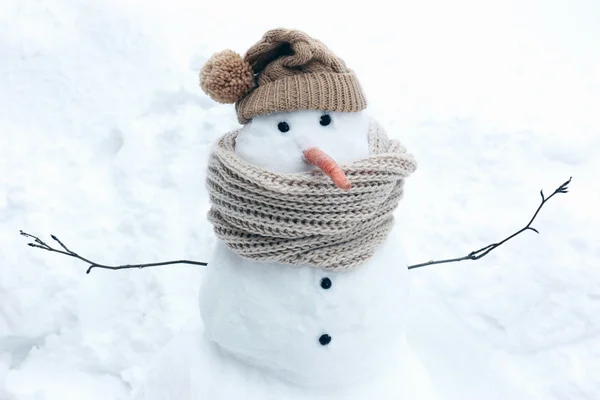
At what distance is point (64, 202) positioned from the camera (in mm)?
2039

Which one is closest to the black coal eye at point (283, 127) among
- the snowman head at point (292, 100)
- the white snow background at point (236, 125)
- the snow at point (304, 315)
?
the snowman head at point (292, 100)

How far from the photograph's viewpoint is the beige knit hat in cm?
92

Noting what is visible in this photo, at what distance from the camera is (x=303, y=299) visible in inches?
37.8


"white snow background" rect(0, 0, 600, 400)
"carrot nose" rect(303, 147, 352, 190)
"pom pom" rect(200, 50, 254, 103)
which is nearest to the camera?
"carrot nose" rect(303, 147, 352, 190)

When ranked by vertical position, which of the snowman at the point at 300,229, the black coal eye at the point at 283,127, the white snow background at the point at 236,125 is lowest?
the white snow background at the point at 236,125

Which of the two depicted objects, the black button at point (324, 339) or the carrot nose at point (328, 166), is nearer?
the carrot nose at point (328, 166)

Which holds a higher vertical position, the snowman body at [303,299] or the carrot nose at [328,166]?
the carrot nose at [328,166]

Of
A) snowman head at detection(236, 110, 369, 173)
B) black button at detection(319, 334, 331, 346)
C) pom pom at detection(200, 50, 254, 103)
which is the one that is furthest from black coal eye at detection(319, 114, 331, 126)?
black button at detection(319, 334, 331, 346)

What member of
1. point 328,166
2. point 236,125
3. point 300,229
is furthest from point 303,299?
point 236,125

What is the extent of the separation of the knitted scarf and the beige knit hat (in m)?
0.09

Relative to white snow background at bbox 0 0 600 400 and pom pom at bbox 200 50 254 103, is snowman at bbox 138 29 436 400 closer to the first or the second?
pom pom at bbox 200 50 254 103

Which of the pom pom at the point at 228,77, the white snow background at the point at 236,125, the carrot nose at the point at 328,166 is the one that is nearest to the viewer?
the carrot nose at the point at 328,166

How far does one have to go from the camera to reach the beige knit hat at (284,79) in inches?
36.3

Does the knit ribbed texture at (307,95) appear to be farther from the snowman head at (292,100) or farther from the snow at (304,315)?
the snow at (304,315)
